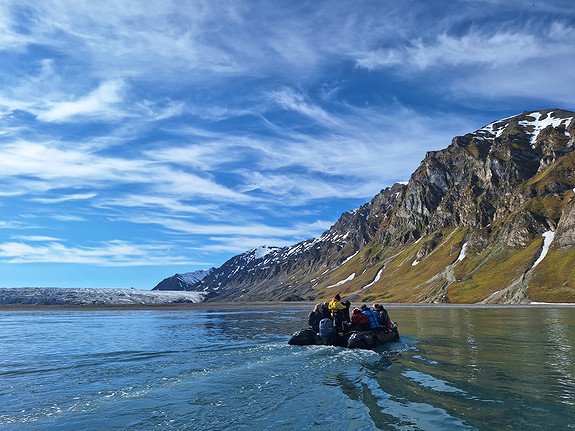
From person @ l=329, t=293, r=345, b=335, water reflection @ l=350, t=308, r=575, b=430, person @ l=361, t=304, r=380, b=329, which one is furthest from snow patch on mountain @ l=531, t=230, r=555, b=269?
person @ l=329, t=293, r=345, b=335

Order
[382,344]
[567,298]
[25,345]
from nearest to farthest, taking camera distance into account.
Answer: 1. [382,344]
2. [25,345]
3. [567,298]

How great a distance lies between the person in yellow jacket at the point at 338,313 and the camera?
114 ft

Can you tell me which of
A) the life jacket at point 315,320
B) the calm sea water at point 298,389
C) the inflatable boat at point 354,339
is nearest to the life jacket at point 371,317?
the inflatable boat at point 354,339

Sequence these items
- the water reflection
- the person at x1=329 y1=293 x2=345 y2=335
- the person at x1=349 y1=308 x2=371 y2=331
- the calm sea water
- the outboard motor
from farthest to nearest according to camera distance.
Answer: the person at x1=349 y1=308 x2=371 y2=331 → the person at x1=329 y1=293 x2=345 y2=335 → the outboard motor → the calm sea water → the water reflection

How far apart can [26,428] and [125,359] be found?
1727 centimetres

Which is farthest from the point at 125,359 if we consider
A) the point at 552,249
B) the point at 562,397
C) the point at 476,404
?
the point at 552,249

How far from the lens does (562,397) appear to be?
671 inches

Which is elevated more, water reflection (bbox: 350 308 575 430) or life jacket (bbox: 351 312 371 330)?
life jacket (bbox: 351 312 371 330)

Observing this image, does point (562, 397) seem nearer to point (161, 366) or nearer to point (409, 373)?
point (409, 373)

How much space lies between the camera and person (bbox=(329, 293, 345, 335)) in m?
34.8

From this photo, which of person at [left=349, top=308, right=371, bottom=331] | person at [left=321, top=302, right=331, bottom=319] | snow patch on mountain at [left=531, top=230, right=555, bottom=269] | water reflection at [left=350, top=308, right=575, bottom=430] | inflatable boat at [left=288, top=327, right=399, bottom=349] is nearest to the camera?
water reflection at [left=350, top=308, right=575, bottom=430]

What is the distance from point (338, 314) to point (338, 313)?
9cm

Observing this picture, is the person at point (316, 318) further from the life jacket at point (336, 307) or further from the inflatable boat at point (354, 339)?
the life jacket at point (336, 307)

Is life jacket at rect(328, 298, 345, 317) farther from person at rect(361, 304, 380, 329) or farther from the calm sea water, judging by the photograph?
the calm sea water
